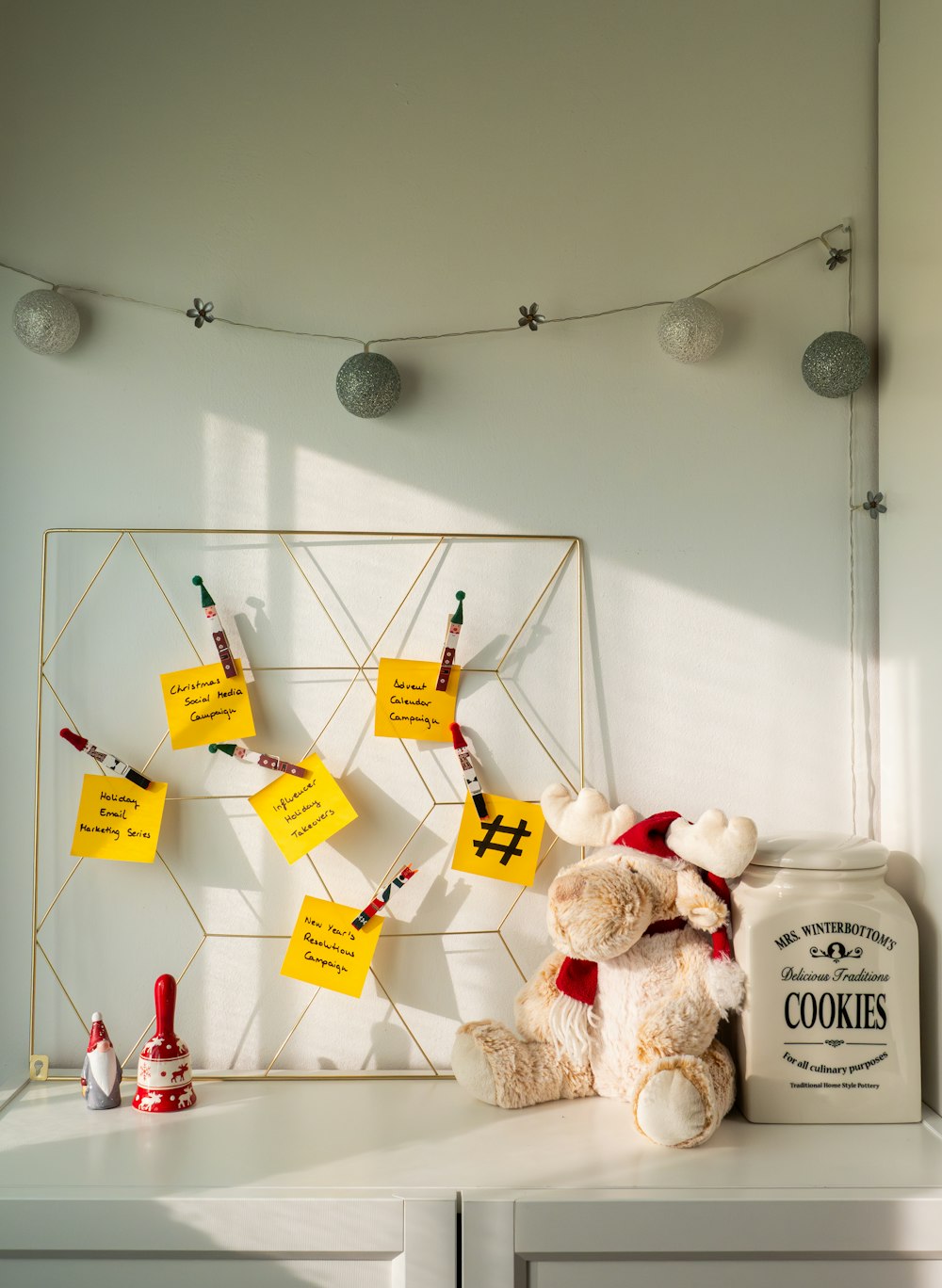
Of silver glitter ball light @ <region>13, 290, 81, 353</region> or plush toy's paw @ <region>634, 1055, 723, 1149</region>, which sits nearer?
plush toy's paw @ <region>634, 1055, 723, 1149</region>

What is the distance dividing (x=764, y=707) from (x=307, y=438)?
67cm

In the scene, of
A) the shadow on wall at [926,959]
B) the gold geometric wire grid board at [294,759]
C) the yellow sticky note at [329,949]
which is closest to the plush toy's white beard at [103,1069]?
the gold geometric wire grid board at [294,759]

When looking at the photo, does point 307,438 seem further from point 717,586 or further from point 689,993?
point 689,993

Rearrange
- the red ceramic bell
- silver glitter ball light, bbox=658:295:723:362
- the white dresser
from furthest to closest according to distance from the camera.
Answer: silver glitter ball light, bbox=658:295:723:362 < the red ceramic bell < the white dresser

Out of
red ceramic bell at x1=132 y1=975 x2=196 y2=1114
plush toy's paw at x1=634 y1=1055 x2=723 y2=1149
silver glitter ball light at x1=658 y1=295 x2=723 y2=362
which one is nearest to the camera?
plush toy's paw at x1=634 y1=1055 x2=723 y2=1149

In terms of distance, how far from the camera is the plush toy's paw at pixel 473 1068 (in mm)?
1218

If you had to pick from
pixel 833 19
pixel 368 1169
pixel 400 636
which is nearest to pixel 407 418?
pixel 400 636

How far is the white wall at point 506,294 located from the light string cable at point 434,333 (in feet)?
0.03

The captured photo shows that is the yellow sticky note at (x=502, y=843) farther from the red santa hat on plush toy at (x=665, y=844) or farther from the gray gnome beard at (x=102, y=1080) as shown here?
the gray gnome beard at (x=102, y=1080)

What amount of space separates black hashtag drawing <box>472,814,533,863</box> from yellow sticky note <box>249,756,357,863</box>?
0.53 feet

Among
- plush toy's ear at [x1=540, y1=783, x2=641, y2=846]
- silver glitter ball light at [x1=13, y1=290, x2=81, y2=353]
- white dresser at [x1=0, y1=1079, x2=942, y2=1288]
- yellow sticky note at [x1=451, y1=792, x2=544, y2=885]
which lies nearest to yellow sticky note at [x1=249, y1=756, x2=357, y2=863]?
yellow sticky note at [x1=451, y1=792, x2=544, y2=885]

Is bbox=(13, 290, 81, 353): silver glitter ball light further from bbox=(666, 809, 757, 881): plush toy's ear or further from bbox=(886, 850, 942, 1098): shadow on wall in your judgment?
bbox=(886, 850, 942, 1098): shadow on wall

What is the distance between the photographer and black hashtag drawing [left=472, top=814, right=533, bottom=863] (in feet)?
4.37

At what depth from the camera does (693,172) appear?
138 cm
